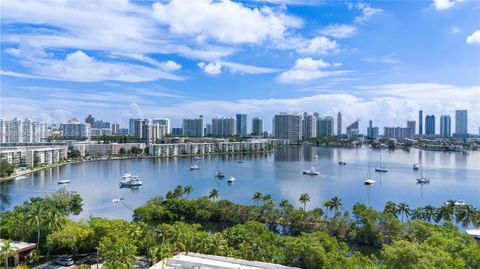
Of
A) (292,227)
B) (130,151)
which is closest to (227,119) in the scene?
(130,151)

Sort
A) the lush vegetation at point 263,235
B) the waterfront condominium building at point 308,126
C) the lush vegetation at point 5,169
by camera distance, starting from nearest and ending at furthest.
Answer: the lush vegetation at point 263,235 < the lush vegetation at point 5,169 < the waterfront condominium building at point 308,126

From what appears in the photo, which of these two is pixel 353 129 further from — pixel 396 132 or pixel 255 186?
pixel 255 186

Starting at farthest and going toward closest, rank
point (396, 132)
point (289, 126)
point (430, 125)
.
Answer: point (430, 125) < point (396, 132) < point (289, 126)

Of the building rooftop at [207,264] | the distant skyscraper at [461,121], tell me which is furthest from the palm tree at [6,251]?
the distant skyscraper at [461,121]

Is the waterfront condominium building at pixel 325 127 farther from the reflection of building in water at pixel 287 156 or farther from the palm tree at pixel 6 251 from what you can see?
the palm tree at pixel 6 251

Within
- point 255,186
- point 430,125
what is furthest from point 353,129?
point 255,186

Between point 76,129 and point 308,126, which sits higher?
point 308,126

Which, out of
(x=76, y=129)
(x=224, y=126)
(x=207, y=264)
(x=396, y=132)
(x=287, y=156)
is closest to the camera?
(x=207, y=264)
